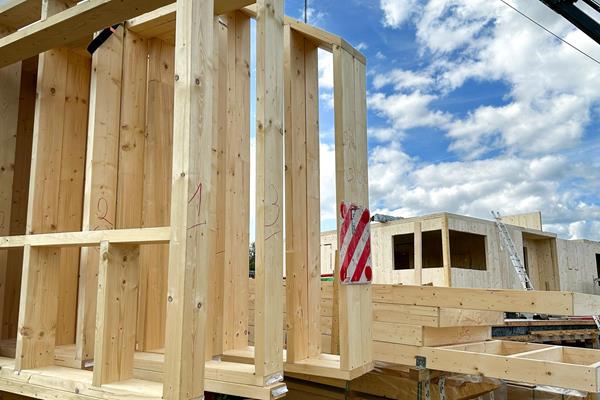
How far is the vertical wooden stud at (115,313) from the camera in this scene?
2.48m

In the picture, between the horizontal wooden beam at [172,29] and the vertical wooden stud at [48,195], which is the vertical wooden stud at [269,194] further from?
the vertical wooden stud at [48,195]

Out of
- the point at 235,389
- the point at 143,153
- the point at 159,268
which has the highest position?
the point at 143,153

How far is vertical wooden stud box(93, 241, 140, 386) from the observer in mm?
2477

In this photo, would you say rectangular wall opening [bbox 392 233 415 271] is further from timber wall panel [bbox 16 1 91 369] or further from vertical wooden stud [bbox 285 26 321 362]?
timber wall panel [bbox 16 1 91 369]

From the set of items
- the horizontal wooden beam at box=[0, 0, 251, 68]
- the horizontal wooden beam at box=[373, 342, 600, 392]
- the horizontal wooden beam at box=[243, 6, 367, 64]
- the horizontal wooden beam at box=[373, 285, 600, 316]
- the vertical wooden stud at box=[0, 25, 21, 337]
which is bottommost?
the horizontal wooden beam at box=[373, 342, 600, 392]

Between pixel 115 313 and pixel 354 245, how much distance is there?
1695mm

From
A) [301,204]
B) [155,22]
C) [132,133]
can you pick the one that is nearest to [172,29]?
[155,22]

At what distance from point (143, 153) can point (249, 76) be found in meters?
1.09

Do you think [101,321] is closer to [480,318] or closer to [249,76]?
[249,76]

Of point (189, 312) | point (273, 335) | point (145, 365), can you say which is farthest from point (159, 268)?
point (189, 312)

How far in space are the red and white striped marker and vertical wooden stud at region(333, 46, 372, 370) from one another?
0.06 meters

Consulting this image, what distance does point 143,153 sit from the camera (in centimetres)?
375

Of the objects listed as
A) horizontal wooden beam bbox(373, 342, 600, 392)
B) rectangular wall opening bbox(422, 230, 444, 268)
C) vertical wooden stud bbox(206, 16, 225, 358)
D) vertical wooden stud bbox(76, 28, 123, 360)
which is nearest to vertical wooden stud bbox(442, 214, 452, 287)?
rectangular wall opening bbox(422, 230, 444, 268)

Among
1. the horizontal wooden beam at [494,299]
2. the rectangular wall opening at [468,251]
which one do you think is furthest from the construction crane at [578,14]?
the horizontal wooden beam at [494,299]
